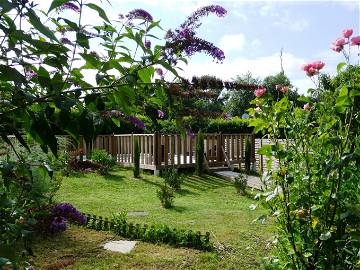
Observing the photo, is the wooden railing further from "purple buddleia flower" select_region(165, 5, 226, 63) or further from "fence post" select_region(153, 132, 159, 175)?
"purple buddleia flower" select_region(165, 5, 226, 63)

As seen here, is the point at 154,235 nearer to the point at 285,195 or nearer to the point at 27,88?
the point at 285,195

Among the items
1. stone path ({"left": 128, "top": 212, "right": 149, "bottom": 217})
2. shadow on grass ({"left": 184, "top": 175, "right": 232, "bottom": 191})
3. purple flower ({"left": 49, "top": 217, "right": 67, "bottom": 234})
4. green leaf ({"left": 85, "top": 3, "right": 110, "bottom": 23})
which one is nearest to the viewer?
green leaf ({"left": 85, "top": 3, "right": 110, "bottom": 23})

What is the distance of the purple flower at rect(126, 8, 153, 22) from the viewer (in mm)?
1338

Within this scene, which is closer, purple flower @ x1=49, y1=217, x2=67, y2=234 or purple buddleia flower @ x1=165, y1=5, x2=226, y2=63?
purple buddleia flower @ x1=165, y1=5, x2=226, y2=63

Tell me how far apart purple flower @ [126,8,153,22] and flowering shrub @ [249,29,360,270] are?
4.15 feet

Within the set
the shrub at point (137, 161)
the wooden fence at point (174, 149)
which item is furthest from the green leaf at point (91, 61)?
the wooden fence at point (174, 149)

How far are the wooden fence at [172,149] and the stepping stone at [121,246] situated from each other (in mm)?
6288

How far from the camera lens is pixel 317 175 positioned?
252cm

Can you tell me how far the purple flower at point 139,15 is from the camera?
1.34 meters

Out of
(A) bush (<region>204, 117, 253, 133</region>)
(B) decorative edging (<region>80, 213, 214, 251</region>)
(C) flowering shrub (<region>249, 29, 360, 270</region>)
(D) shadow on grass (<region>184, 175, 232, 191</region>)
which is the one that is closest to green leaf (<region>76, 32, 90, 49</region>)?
(C) flowering shrub (<region>249, 29, 360, 270</region>)

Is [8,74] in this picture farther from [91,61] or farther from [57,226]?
[57,226]

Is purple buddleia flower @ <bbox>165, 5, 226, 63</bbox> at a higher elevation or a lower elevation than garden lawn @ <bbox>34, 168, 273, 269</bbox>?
higher

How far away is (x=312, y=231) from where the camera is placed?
2.47m

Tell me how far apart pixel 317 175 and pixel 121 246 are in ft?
9.44
